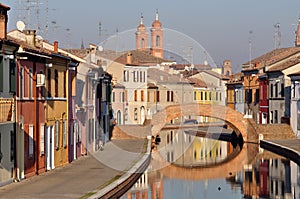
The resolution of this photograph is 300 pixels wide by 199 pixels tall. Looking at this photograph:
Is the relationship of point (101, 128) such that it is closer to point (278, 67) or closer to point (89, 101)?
point (89, 101)

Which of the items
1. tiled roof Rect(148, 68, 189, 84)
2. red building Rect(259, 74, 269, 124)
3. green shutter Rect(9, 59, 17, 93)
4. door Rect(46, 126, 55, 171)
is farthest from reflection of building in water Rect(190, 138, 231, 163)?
green shutter Rect(9, 59, 17, 93)

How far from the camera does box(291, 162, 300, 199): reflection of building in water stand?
32.0 meters

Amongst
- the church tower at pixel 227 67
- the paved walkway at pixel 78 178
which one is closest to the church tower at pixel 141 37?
the church tower at pixel 227 67

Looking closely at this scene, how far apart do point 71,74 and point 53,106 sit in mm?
5105

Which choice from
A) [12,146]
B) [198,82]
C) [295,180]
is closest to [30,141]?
[12,146]

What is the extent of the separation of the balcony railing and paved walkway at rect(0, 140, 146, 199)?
2.46 m

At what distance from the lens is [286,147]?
166 feet

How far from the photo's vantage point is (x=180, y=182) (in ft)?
127

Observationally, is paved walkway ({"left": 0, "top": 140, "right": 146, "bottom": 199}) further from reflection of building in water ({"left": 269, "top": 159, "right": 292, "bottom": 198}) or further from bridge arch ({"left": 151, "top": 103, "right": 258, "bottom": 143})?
bridge arch ({"left": 151, "top": 103, "right": 258, "bottom": 143})

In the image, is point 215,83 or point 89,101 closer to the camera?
point 89,101

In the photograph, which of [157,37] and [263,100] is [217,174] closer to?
[263,100]

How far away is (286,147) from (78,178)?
2279cm

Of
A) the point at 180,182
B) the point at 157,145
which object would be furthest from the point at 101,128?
the point at 180,182

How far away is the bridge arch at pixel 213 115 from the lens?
63.5 meters
